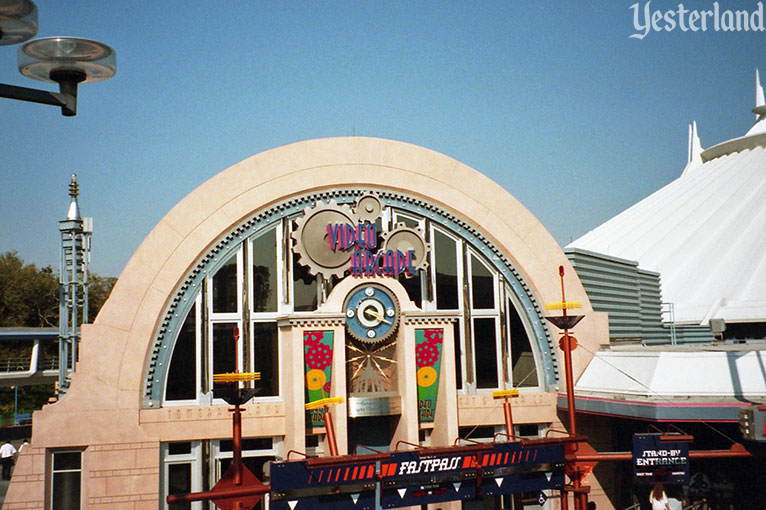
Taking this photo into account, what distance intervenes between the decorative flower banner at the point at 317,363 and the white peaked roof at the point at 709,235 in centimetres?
2138

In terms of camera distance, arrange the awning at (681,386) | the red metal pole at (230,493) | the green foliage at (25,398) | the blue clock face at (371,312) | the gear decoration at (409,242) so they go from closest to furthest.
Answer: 1. the red metal pole at (230,493)
2. the awning at (681,386)
3. the blue clock face at (371,312)
4. the gear decoration at (409,242)
5. the green foliage at (25,398)

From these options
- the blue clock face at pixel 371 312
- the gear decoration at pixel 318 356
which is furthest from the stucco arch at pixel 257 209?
the gear decoration at pixel 318 356

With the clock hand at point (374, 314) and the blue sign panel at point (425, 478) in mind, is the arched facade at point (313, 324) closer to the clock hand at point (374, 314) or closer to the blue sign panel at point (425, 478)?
the clock hand at point (374, 314)

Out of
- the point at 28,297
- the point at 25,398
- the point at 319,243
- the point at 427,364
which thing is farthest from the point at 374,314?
the point at 28,297

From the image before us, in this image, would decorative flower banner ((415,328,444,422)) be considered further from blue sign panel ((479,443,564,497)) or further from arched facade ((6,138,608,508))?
blue sign panel ((479,443,564,497))

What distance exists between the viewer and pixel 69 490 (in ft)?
70.1

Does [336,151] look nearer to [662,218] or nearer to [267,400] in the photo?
[267,400]

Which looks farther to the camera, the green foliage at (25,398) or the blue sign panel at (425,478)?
the green foliage at (25,398)

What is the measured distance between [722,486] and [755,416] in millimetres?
5585

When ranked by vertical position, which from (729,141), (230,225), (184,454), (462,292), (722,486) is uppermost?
(729,141)

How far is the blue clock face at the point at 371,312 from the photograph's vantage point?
23.6 m

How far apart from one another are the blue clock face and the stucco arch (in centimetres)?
353

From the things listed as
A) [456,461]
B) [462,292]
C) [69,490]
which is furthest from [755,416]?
[69,490]

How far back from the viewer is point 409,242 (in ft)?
80.4
